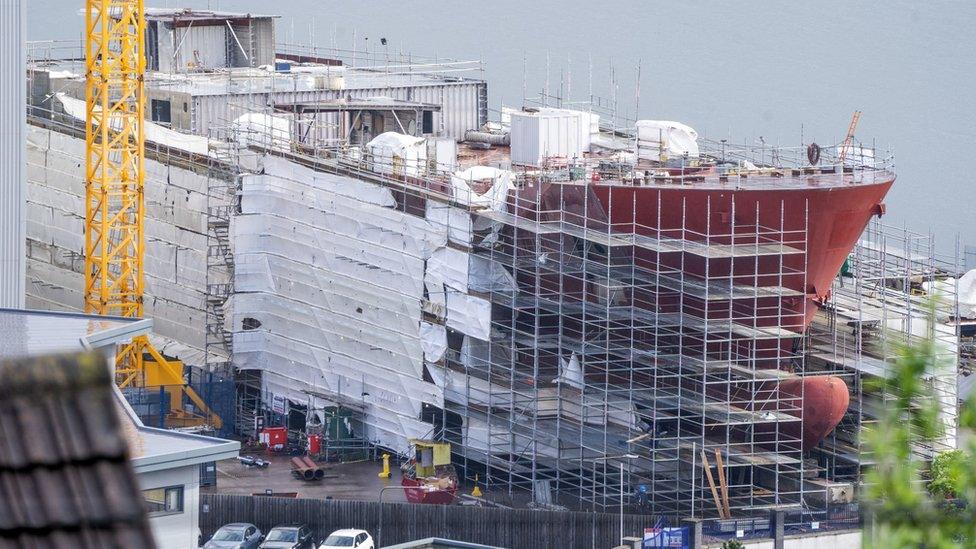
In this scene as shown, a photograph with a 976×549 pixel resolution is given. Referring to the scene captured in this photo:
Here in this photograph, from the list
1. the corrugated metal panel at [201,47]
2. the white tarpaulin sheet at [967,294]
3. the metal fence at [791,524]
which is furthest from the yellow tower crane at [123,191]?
the white tarpaulin sheet at [967,294]

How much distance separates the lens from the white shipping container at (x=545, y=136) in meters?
44.6

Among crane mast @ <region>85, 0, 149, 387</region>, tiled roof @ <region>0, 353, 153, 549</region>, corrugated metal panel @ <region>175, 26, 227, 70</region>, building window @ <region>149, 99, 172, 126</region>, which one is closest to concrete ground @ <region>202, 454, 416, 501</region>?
crane mast @ <region>85, 0, 149, 387</region>

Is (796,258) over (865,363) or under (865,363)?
over

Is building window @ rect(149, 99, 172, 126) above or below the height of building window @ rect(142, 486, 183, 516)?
above

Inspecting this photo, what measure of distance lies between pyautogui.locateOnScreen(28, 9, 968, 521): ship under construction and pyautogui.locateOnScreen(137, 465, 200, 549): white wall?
583 inches

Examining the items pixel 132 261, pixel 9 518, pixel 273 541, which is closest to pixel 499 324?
pixel 273 541

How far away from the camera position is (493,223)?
3962 centimetres

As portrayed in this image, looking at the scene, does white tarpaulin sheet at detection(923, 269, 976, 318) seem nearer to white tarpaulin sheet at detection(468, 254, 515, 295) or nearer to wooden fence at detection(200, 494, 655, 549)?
white tarpaulin sheet at detection(468, 254, 515, 295)

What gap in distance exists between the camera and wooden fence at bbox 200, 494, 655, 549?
34.9 meters

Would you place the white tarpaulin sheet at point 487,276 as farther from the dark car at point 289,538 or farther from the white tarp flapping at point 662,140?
the dark car at point 289,538

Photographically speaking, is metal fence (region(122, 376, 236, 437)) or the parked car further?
metal fence (region(122, 376, 236, 437))

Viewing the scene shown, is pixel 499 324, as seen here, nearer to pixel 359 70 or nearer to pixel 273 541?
pixel 273 541

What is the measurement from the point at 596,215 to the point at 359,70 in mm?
21898

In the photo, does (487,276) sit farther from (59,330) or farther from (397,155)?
(59,330)
